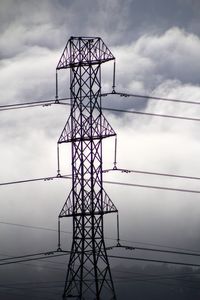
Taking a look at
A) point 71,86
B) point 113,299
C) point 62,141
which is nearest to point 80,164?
point 62,141

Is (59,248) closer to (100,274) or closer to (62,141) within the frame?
(100,274)

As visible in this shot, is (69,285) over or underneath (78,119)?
underneath

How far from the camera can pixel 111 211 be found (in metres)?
67.9

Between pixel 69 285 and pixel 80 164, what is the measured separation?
11.3 meters

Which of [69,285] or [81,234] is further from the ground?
[81,234]

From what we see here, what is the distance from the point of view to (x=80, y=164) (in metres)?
67.8

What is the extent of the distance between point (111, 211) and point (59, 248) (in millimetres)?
6183

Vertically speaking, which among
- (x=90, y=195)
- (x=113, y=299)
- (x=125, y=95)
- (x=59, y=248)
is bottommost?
(x=113, y=299)

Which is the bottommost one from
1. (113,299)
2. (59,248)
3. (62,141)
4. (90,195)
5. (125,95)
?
(113,299)

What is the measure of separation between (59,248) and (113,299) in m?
6.78

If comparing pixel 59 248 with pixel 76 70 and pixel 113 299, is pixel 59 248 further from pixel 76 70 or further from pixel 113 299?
pixel 76 70

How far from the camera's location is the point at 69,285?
69188 mm

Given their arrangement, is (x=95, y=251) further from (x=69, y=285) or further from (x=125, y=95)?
(x=125, y=95)

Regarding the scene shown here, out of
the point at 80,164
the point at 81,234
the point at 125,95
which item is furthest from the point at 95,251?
the point at 125,95
